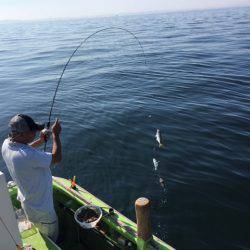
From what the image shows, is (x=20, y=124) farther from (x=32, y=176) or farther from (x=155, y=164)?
(x=155, y=164)

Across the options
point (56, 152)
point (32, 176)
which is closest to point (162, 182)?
point (56, 152)

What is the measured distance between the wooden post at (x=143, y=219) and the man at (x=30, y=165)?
1.33m

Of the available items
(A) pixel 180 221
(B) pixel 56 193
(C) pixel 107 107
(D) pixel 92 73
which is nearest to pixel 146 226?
(B) pixel 56 193

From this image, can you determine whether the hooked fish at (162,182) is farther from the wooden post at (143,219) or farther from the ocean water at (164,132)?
the wooden post at (143,219)

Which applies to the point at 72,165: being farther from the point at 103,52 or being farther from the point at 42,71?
the point at 103,52

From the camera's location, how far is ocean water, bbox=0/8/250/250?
339 inches

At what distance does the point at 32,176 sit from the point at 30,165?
0.72 feet

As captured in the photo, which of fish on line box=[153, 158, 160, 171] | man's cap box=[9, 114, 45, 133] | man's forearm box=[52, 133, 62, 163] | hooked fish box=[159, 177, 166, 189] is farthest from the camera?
fish on line box=[153, 158, 160, 171]

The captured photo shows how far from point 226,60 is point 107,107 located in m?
11.4

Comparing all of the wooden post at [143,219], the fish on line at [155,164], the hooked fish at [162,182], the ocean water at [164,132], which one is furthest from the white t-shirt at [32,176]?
the fish on line at [155,164]

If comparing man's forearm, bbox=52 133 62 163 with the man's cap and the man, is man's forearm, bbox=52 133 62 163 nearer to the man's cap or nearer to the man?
the man

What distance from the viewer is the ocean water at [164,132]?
28.3ft

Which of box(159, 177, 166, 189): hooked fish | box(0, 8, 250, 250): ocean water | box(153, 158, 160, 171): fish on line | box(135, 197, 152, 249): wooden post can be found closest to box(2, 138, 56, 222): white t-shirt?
box(135, 197, 152, 249): wooden post

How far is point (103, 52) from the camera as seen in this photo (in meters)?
31.0
